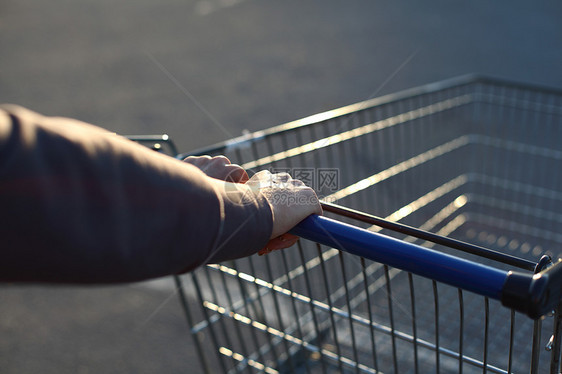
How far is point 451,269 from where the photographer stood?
46.3 inches

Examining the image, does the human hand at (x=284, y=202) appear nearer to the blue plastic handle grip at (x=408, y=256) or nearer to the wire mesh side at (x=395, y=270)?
the blue plastic handle grip at (x=408, y=256)

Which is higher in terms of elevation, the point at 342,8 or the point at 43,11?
the point at 43,11

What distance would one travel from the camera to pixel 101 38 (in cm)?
905

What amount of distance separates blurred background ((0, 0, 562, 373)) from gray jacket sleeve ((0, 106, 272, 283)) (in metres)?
2.43

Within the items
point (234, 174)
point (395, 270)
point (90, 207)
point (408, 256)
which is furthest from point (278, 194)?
point (395, 270)

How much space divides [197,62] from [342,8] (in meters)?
2.94

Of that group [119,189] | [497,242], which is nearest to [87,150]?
[119,189]

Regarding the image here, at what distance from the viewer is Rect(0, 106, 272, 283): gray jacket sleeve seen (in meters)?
0.78

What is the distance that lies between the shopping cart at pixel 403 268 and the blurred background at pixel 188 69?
0.55 meters

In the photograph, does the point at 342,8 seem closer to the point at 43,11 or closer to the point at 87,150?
the point at 43,11

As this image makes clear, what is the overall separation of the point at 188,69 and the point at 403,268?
22.4 ft

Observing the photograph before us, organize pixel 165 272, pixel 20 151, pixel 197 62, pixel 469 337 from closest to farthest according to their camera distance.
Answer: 1. pixel 20 151
2. pixel 165 272
3. pixel 469 337
4. pixel 197 62

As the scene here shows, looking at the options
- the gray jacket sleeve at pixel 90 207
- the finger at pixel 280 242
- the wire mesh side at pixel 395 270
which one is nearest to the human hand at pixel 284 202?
the finger at pixel 280 242

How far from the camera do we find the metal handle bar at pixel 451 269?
1.07 metres
